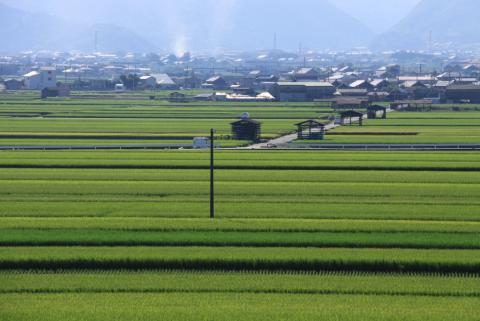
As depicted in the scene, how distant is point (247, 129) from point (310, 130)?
101 inches

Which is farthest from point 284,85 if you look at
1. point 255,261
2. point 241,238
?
point 255,261

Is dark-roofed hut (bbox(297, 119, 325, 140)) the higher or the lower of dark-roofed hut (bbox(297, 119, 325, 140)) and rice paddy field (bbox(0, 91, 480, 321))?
the lower

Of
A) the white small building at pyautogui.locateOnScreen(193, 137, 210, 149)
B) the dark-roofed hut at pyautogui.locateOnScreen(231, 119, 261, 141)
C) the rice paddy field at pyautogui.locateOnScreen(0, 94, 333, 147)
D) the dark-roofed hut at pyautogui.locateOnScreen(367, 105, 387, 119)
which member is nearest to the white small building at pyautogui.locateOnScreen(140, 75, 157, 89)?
the rice paddy field at pyautogui.locateOnScreen(0, 94, 333, 147)

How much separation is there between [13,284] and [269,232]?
537cm

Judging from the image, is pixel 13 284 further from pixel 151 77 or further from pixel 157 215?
pixel 151 77

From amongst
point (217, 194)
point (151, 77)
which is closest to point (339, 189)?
point (217, 194)

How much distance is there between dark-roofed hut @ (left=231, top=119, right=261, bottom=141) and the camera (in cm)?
4053

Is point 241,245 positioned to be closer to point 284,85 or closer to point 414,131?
point 414,131

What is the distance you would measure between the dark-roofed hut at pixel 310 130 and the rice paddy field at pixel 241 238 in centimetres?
842

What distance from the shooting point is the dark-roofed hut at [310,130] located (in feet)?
134

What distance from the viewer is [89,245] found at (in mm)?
17375

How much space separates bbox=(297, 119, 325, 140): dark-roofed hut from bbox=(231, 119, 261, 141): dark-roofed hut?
171 cm

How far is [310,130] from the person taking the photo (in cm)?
4138

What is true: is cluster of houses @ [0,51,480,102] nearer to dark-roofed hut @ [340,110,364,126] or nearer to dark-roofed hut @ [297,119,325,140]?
dark-roofed hut @ [340,110,364,126]
